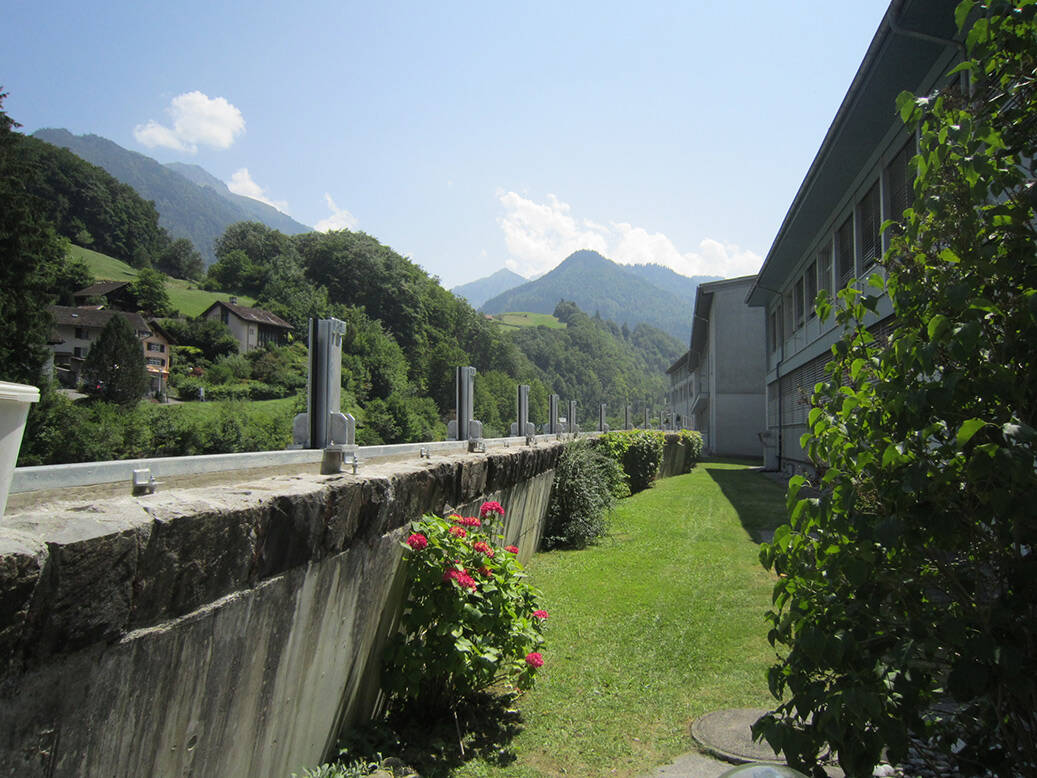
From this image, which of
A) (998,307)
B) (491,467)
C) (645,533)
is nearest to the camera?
(998,307)

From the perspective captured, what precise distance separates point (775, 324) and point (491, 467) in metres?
20.8

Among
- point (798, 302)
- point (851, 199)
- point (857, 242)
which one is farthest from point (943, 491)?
point (798, 302)

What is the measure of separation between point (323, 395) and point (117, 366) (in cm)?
7295

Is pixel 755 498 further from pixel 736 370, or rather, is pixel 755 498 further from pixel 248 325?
pixel 248 325

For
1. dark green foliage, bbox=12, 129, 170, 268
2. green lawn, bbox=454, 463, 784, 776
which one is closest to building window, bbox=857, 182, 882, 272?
green lawn, bbox=454, 463, 784, 776

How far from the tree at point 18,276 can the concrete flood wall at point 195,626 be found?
3955cm

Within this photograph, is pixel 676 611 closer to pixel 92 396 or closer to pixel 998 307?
pixel 998 307

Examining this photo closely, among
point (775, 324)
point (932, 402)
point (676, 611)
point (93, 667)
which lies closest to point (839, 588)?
point (932, 402)

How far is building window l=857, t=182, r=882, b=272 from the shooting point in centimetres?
1216

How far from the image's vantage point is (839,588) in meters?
2.33

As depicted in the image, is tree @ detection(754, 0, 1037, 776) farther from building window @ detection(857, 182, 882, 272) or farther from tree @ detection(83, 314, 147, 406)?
tree @ detection(83, 314, 147, 406)

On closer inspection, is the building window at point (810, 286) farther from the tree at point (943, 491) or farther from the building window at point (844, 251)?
the tree at point (943, 491)

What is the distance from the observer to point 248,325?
98.3 metres

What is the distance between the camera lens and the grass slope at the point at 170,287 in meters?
101
